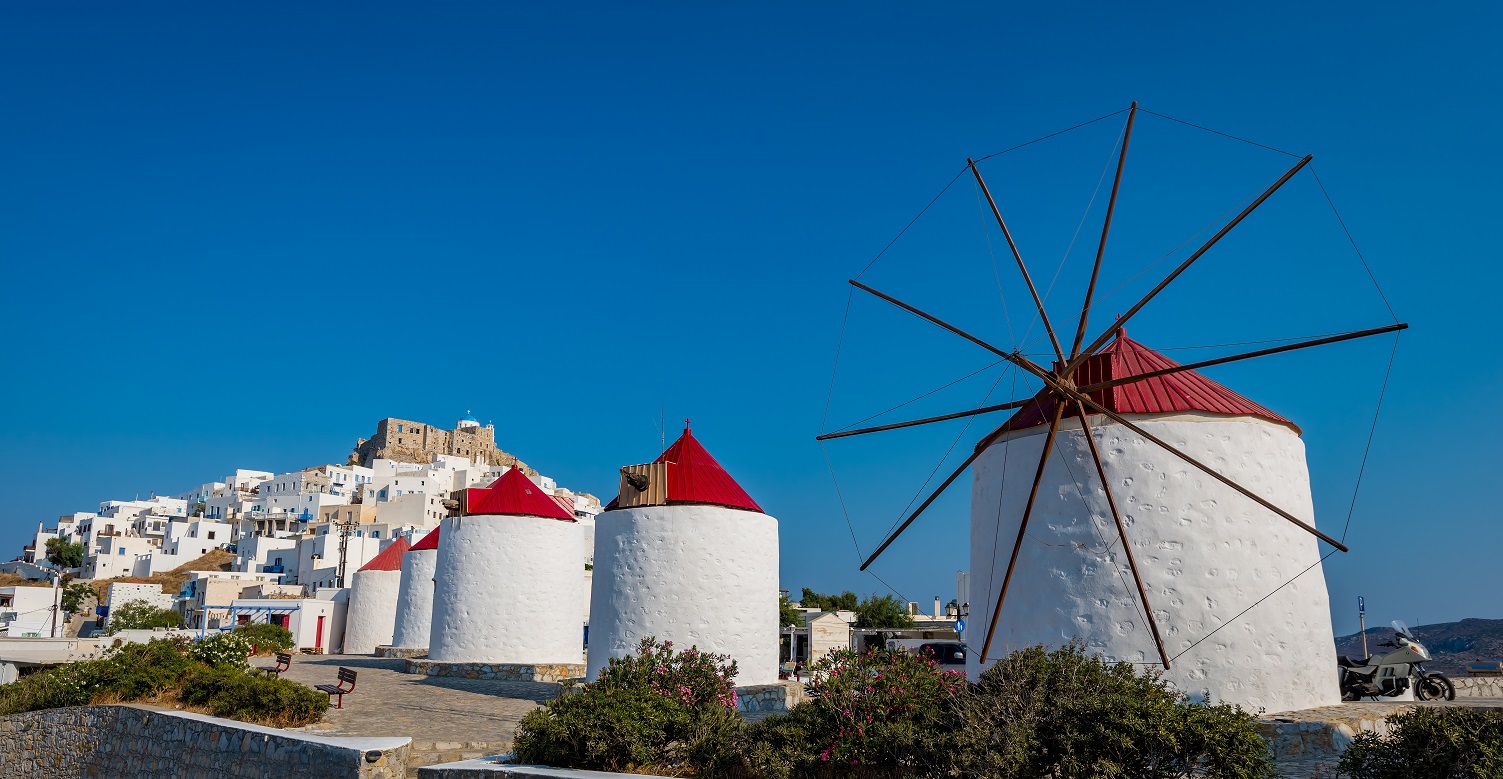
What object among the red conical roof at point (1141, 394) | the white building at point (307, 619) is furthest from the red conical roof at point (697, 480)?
the white building at point (307, 619)

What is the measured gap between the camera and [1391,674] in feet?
37.0

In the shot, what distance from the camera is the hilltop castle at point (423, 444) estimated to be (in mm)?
94688

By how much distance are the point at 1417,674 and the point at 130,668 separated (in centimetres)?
1612

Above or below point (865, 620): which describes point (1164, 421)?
above

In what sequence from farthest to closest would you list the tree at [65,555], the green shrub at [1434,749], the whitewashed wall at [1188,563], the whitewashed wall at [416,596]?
the tree at [65,555] → the whitewashed wall at [416,596] → the whitewashed wall at [1188,563] → the green shrub at [1434,749]

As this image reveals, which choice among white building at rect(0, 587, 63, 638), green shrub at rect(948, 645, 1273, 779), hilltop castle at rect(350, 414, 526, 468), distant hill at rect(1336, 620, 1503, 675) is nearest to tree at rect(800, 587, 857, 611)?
distant hill at rect(1336, 620, 1503, 675)

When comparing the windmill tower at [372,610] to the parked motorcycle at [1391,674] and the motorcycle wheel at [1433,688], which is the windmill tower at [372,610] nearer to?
the parked motorcycle at [1391,674]

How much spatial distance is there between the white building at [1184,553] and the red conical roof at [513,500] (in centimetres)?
1085

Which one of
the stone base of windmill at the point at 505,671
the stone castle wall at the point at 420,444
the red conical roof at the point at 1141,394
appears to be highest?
the stone castle wall at the point at 420,444

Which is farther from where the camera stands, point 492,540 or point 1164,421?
point 492,540

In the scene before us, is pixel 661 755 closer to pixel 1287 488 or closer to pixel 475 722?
pixel 475 722

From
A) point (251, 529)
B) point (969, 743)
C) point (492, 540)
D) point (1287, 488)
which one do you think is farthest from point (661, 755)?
point (251, 529)

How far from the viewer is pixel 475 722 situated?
11.6 meters

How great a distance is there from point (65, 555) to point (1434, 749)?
64.9 meters
